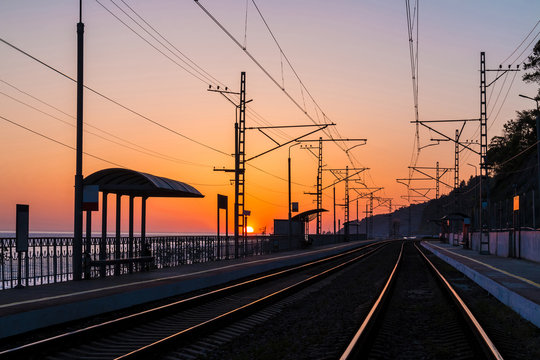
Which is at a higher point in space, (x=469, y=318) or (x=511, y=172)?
(x=511, y=172)

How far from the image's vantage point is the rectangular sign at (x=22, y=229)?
51.5 feet

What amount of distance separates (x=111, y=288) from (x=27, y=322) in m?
5.10

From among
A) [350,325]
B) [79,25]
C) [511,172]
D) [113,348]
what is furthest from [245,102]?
[511,172]

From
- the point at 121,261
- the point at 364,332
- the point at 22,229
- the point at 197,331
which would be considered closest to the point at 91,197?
the point at 22,229

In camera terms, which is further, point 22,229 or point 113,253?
point 113,253

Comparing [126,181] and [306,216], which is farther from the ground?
[126,181]

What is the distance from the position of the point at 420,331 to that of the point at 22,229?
1000 centimetres

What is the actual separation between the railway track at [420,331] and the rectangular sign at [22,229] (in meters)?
8.67

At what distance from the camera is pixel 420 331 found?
12.0 metres

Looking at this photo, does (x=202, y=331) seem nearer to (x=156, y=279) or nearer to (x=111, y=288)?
(x=111, y=288)

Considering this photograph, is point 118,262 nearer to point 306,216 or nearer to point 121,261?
point 121,261

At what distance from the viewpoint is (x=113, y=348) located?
982cm

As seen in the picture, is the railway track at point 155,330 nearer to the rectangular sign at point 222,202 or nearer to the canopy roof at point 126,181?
the canopy roof at point 126,181

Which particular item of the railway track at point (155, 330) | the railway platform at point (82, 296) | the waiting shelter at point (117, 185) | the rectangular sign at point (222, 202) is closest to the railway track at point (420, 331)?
the railway track at point (155, 330)
